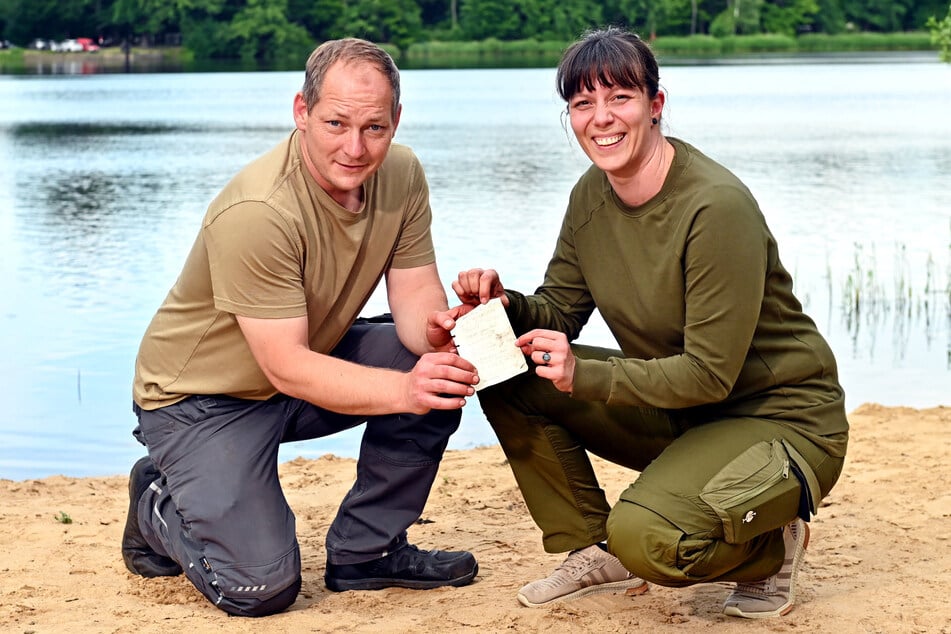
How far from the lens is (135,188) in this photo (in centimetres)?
1942

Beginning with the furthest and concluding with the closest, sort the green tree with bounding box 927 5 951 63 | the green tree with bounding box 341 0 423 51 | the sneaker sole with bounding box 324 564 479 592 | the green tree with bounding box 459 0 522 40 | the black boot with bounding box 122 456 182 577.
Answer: the green tree with bounding box 459 0 522 40 < the green tree with bounding box 341 0 423 51 < the green tree with bounding box 927 5 951 63 < the black boot with bounding box 122 456 182 577 < the sneaker sole with bounding box 324 564 479 592

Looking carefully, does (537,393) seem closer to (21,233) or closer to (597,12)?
(21,233)

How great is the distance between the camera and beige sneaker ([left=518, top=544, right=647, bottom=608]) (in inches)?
157

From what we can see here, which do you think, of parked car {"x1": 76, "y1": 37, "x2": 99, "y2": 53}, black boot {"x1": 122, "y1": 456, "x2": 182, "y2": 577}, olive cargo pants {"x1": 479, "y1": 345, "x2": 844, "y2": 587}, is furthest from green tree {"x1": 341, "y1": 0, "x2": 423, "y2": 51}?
olive cargo pants {"x1": 479, "y1": 345, "x2": 844, "y2": 587}

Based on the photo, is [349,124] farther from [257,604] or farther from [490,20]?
[490,20]

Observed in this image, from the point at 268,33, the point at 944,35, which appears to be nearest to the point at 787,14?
the point at 268,33

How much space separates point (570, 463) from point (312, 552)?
1.20m

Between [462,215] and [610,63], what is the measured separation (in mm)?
12002

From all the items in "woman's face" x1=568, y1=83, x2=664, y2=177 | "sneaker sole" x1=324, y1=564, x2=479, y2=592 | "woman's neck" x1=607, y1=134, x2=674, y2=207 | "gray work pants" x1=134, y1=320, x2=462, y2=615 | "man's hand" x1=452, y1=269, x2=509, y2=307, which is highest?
"woman's face" x1=568, y1=83, x2=664, y2=177

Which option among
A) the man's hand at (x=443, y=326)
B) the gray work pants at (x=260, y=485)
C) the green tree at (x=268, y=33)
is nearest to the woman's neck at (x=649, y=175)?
the man's hand at (x=443, y=326)

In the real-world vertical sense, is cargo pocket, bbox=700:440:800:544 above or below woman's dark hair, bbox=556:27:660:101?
below

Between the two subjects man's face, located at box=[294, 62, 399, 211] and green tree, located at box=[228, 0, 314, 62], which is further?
green tree, located at box=[228, 0, 314, 62]

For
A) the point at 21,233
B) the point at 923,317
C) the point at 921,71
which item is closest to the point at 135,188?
the point at 21,233

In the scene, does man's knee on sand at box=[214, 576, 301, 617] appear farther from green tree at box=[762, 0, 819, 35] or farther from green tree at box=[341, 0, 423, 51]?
green tree at box=[762, 0, 819, 35]
